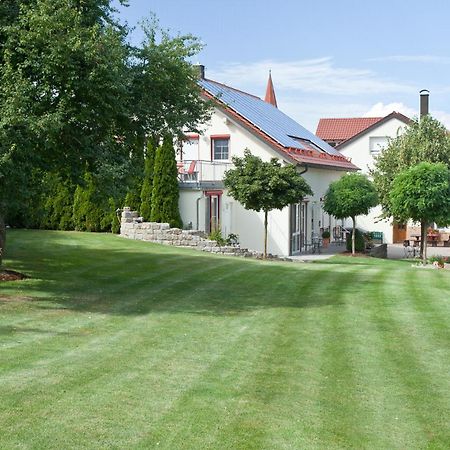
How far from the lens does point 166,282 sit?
1677cm

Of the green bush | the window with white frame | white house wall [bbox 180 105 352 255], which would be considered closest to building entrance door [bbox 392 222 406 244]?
the window with white frame

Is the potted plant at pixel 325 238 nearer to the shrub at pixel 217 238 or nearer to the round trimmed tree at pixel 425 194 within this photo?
the round trimmed tree at pixel 425 194

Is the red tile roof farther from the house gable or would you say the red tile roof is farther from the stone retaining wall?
the stone retaining wall

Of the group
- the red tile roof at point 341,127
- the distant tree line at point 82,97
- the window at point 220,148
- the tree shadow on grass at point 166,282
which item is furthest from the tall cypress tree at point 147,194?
the red tile roof at point 341,127

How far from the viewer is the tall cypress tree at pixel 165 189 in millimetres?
29078

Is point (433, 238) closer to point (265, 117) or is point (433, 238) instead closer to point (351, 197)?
point (351, 197)

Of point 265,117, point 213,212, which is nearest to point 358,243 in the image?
point 213,212

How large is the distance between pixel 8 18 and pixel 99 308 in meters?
5.73

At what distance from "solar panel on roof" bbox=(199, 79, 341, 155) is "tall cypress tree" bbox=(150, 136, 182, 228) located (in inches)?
130

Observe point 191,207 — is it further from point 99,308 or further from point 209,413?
point 209,413

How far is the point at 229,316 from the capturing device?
12.8 meters

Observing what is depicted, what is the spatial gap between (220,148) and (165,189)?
366 cm

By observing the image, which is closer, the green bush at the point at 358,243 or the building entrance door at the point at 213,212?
the building entrance door at the point at 213,212

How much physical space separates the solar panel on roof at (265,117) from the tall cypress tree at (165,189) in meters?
3.30
